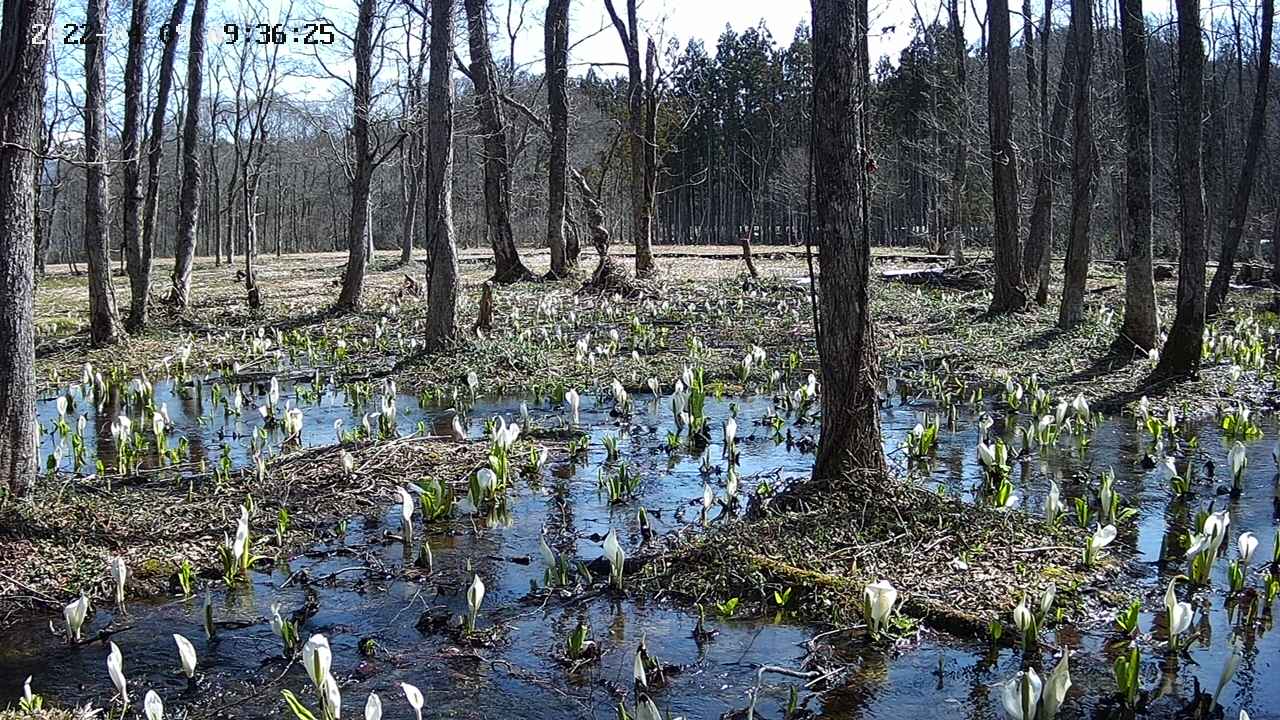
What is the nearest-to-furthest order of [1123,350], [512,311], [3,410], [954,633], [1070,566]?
[954,633] < [1070,566] < [3,410] < [1123,350] < [512,311]

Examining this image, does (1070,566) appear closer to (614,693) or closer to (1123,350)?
(614,693)

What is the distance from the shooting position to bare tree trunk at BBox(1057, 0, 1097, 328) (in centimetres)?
1327

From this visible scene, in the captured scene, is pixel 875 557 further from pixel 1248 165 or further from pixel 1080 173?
pixel 1248 165

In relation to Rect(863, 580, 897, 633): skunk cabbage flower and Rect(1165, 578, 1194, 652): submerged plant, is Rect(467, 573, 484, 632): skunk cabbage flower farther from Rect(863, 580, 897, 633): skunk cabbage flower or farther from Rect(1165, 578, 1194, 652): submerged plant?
Rect(1165, 578, 1194, 652): submerged plant

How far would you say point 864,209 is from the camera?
18.5 ft

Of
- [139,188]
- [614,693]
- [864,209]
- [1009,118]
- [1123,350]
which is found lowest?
[614,693]

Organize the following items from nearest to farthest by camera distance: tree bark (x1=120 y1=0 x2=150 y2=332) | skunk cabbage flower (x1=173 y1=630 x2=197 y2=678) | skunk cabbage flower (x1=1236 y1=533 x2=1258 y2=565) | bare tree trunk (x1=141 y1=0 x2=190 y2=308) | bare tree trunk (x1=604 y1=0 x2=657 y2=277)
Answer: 1. skunk cabbage flower (x1=173 y1=630 x2=197 y2=678)
2. skunk cabbage flower (x1=1236 y1=533 x2=1258 y2=565)
3. tree bark (x1=120 y1=0 x2=150 y2=332)
4. bare tree trunk (x1=141 y1=0 x2=190 y2=308)
5. bare tree trunk (x1=604 y1=0 x2=657 y2=277)

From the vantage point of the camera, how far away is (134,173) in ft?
50.5

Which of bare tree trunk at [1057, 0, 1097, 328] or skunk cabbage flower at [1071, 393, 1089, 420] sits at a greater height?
bare tree trunk at [1057, 0, 1097, 328]

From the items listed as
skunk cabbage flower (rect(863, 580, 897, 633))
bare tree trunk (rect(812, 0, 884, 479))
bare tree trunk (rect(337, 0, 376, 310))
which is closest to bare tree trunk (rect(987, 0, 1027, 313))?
bare tree trunk (rect(337, 0, 376, 310))

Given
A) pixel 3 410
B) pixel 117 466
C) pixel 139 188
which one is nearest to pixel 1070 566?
pixel 3 410

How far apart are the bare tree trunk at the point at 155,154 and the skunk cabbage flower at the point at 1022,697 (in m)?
15.1

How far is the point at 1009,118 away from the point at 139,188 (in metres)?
14.0

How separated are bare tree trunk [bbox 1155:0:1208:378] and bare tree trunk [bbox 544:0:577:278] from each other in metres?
13.1
